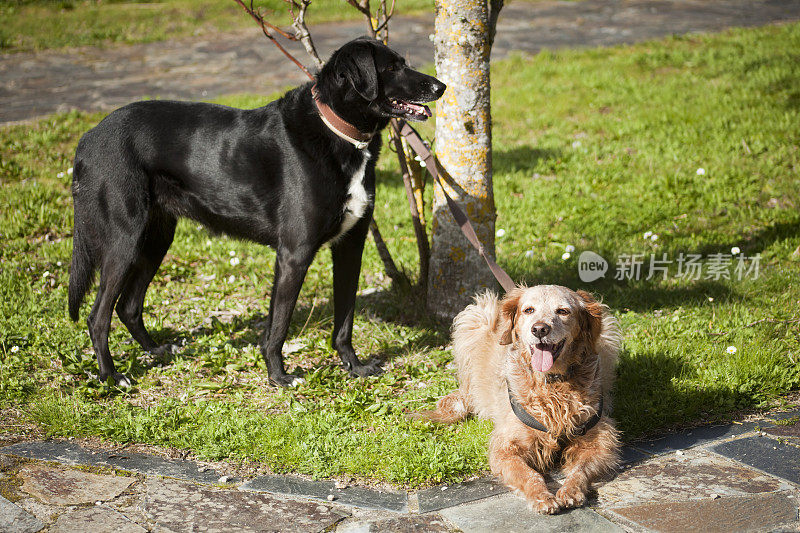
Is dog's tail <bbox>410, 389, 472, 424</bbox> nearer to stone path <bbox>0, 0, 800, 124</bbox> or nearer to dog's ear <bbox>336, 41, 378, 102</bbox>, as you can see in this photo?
dog's ear <bbox>336, 41, 378, 102</bbox>

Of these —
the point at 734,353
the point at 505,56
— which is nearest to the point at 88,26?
the point at 505,56

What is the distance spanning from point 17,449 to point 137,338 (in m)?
1.29

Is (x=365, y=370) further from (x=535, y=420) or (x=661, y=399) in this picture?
(x=661, y=399)

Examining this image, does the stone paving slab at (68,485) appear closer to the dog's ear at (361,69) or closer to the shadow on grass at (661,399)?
the dog's ear at (361,69)

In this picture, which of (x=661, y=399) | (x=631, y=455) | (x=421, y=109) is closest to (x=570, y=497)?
(x=631, y=455)

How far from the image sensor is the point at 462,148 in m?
4.62

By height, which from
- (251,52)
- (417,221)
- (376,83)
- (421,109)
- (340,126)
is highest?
(251,52)

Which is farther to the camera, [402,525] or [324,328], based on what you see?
[324,328]

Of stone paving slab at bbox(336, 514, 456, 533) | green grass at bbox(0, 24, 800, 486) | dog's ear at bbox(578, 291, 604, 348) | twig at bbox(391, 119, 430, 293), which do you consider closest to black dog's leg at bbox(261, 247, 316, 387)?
green grass at bbox(0, 24, 800, 486)

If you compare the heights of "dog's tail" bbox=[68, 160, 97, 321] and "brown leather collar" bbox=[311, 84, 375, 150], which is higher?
"brown leather collar" bbox=[311, 84, 375, 150]

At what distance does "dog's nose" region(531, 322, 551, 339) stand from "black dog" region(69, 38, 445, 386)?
135 centimetres

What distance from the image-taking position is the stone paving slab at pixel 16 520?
2844mm

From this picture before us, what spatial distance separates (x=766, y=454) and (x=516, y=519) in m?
1.34

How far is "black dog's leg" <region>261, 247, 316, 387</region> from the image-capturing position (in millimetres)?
4121
